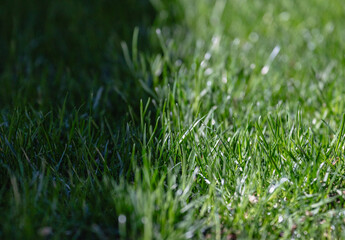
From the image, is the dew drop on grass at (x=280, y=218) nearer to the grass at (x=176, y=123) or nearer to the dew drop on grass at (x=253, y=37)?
the grass at (x=176, y=123)

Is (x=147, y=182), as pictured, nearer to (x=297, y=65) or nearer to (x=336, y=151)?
(x=336, y=151)

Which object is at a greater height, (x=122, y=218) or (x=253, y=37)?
(x=253, y=37)

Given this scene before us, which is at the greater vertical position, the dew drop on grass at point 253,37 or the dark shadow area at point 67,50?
the dew drop on grass at point 253,37

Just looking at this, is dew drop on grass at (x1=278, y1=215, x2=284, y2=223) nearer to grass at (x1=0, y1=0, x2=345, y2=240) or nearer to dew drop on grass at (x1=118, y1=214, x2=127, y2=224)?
grass at (x1=0, y1=0, x2=345, y2=240)

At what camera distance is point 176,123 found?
6.07 feet

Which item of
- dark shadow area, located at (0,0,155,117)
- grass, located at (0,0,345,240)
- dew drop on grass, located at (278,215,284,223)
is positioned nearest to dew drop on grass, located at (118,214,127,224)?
grass, located at (0,0,345,240)

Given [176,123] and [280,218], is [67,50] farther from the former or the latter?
[280,218]

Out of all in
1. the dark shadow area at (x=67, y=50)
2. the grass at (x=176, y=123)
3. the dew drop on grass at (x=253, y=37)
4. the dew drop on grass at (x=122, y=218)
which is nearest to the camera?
the dew drop on grass at (x=122, y=218)

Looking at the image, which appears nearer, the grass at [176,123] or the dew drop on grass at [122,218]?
the dew drop on grass at [122,218]

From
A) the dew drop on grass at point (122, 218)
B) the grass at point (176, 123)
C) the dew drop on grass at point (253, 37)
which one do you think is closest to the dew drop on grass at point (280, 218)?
the grass at point (176, 123)

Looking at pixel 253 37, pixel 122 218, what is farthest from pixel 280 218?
pixel 253 37

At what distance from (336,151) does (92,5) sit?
2.25 m

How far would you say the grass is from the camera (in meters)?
1.32

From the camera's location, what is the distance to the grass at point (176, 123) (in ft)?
4.34
